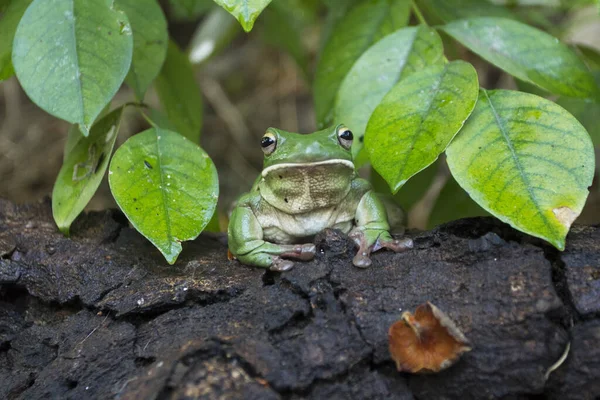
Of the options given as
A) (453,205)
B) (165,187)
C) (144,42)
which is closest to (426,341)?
(165,187)

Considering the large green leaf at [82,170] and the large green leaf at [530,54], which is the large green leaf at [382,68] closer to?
the large green leaf at [530,54]

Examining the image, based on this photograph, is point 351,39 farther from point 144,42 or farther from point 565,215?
point 565,215

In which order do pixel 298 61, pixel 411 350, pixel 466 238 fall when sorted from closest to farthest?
1. pixel 411 350
2. pixel 466 238
3. pixel 298 61

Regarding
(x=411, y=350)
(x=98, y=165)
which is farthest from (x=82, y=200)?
(x=411, y=350)

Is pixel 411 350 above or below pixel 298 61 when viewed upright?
above

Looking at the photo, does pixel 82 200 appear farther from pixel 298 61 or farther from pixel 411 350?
pixel 298 61

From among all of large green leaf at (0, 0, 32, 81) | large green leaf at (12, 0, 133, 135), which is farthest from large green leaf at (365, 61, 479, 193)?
large green leaf at (0, 0, 32, 81)

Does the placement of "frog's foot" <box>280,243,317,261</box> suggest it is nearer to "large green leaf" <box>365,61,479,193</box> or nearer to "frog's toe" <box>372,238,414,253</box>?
"frog's toe" <box>372,238,414,253</box>
